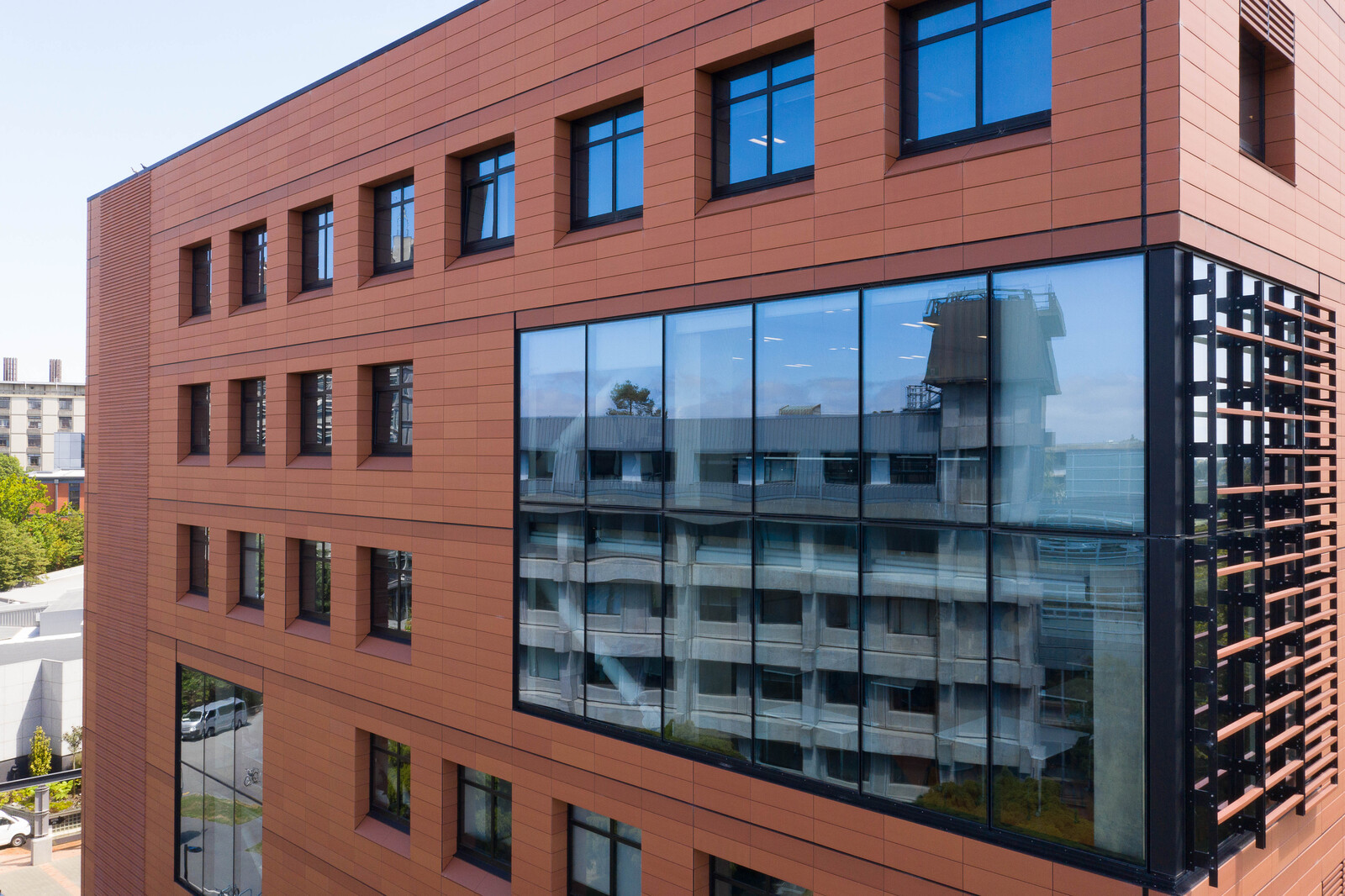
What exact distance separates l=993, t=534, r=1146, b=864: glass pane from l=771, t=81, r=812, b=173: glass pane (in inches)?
227

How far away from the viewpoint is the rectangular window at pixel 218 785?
22125 mm

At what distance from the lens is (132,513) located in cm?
2750

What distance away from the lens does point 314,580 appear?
21.1m

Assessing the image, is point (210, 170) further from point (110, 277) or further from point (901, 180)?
point (901, 180)

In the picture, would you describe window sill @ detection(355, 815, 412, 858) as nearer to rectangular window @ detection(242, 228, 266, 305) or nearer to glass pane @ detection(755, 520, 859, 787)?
glass pane @ detection(755, 520, 859, 787)

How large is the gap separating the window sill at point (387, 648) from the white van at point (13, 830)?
1460 inches

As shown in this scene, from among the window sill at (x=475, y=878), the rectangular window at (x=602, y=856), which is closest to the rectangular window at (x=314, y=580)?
the window sill at (x=475, y=878)

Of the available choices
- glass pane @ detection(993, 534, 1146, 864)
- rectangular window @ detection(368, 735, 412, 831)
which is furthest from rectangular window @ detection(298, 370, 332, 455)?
glass pane @ detection(993, 534, 1146, 864)

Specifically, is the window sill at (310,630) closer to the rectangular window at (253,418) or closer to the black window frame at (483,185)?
the rectangular window at (253,418)

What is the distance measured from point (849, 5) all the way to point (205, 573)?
22.7m

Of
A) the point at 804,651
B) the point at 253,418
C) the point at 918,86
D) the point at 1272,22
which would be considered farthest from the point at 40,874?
the point at 1272,22

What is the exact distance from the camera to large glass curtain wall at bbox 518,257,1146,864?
8930 mm

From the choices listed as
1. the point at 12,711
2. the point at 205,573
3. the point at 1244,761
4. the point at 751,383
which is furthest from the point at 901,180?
the point at 12,711

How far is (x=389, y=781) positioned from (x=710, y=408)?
11.8m
